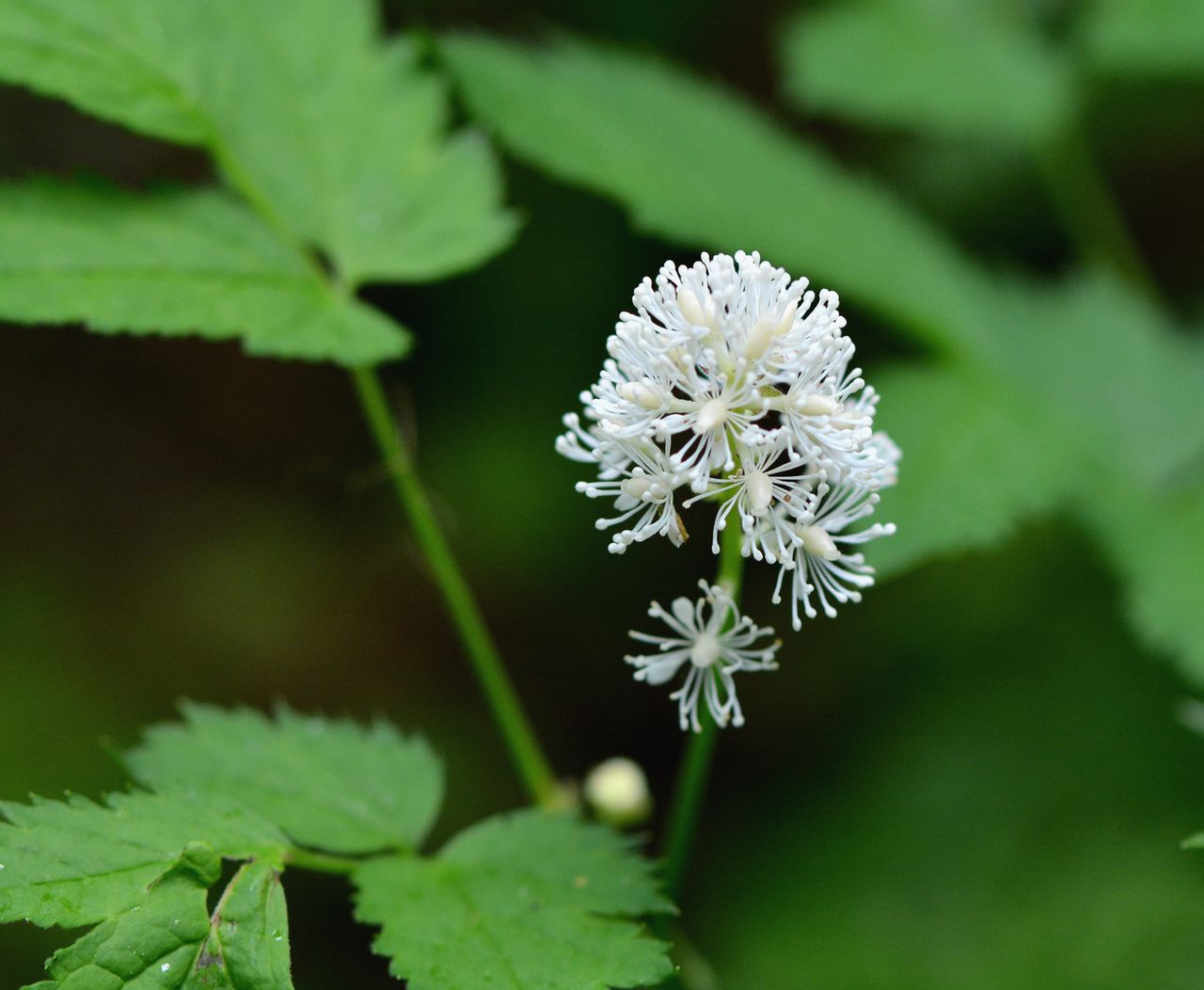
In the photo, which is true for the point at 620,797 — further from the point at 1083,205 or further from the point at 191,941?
the point at 1083,205

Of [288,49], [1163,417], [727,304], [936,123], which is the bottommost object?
[727,304]

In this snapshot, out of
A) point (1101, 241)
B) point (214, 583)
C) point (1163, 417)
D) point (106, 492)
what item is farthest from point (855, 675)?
point (106, 492)

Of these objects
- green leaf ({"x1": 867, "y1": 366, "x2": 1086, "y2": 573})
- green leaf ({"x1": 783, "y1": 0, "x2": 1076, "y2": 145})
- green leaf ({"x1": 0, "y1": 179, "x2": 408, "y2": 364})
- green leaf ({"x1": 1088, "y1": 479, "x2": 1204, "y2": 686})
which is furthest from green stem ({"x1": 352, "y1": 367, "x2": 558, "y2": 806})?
green leaf ({"x1": 783, "y1": 0, "x2": 1076, "y2": 145})

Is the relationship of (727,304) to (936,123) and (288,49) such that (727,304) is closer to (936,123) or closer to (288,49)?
(288,49)

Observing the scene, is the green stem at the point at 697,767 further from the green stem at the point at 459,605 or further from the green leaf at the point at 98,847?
the green leaf at the point at 98,847

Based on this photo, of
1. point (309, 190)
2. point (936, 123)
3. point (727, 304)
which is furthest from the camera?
point (936, 123)

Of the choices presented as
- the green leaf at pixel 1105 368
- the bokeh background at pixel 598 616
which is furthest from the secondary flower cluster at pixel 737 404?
the green leaf at pixel 1105 368
